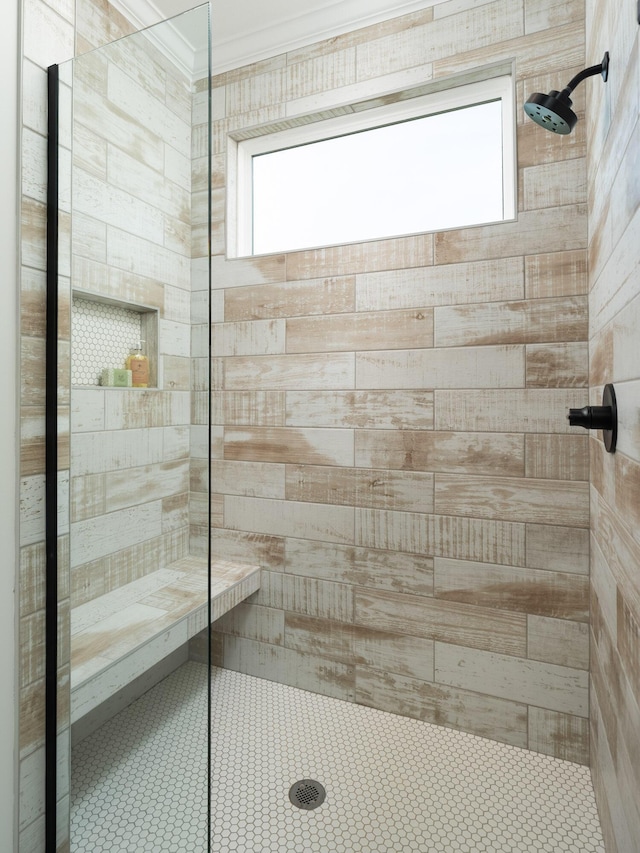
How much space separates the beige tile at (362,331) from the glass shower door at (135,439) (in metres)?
1.04

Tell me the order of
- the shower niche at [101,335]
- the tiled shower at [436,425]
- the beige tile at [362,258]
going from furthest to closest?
the beige tile at [362,258] → the tiled shower at [436,425] → the shower niche at [101,335]

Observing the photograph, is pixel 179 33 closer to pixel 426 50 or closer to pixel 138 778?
pixel 426 50

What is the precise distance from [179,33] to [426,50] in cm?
126

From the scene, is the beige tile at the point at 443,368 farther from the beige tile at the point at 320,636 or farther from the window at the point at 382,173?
the beige tile at the point at 320,636

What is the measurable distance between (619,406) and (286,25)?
1942 millimetres

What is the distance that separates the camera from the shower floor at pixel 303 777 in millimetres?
997

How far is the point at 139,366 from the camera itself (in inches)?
39.0

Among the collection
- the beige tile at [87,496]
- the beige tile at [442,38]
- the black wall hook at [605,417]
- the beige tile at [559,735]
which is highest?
the beige tile at [442,38]

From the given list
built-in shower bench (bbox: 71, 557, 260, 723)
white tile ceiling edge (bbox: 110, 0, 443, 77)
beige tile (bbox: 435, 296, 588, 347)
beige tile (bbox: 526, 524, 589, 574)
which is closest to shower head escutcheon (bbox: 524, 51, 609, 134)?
beige tile (bbox: 435, 296, 588, 347)

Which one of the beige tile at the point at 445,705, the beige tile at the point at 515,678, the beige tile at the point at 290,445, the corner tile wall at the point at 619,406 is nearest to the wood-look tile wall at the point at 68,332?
the corner tile wall at the point at 619,406

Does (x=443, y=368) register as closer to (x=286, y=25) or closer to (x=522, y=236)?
(x=522, y=236)

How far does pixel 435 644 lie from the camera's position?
1.84m

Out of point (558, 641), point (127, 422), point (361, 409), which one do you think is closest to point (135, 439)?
point (127, 422)

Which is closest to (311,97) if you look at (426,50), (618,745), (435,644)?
(426,50)
